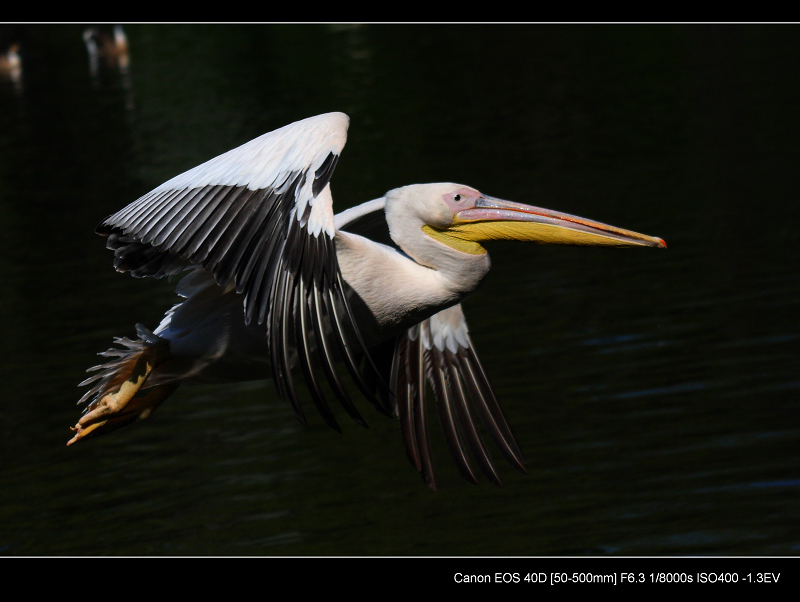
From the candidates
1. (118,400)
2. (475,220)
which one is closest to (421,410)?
(475,220)

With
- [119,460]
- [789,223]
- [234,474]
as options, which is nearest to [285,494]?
[234,474]

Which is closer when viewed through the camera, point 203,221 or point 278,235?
point 278,235

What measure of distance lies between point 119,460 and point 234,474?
3.12 ft

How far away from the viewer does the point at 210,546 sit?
6121 mm

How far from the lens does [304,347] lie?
3.81 metres

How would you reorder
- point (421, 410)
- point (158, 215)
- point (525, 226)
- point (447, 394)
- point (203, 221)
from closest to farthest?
point (203, 221) → point (158, 215) → point (525, 226) → point (421, 410) → point (447, 394)

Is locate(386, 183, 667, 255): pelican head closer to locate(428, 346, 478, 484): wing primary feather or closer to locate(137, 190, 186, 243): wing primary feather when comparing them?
locate(137, 190, 186, 243): wing primary feather

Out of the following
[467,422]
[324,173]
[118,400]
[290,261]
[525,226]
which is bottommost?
[467,422]

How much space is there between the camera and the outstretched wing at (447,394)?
5414mm

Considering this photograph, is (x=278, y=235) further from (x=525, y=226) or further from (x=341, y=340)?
(x=525, y=226)

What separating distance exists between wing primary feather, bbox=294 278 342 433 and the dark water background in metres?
2.23

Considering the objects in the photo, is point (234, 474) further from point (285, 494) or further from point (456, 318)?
point (456, 318)

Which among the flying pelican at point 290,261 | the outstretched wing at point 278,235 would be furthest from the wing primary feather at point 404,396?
the outstretched wing at point 278,235

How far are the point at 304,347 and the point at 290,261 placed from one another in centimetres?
31
